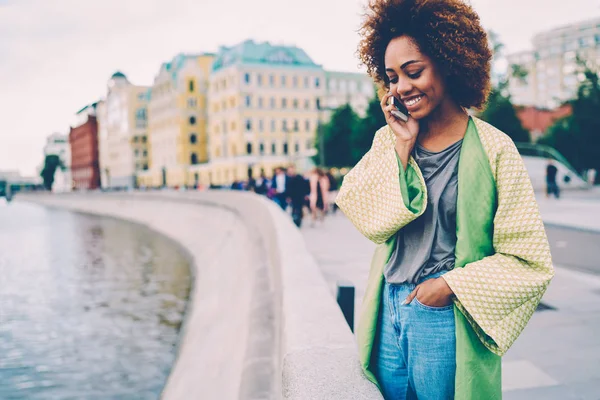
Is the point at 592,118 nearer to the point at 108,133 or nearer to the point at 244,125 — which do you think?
the point at 244,125

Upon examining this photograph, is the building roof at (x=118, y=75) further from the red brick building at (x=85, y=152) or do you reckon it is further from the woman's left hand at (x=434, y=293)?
the woman's left hand at (x=434, y=293)

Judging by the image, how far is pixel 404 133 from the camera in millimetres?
1857

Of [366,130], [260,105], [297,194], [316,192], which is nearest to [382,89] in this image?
[297,194]

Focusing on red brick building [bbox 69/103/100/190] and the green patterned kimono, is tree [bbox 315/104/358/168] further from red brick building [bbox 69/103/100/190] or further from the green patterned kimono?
red brick building [bbox 69/103/100/190]

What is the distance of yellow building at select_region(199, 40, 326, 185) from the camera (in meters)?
66.2

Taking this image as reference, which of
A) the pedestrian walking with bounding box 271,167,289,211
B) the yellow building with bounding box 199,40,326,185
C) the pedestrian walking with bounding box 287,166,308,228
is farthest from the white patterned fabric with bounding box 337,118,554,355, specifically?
the yellow building with bounding box 199,40,326,185

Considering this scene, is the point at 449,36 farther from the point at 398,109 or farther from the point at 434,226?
the point at 434,226

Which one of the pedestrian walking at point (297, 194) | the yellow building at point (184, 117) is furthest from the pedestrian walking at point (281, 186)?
the yellow building at point (184, 117)

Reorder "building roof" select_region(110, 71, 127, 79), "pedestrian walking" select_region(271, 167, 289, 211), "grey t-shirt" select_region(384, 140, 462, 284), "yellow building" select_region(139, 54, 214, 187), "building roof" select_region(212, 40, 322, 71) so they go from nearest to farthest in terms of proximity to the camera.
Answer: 1. "grey t-shirt" select_region(384, 140, 462, 284)
2. "pedestrian walking" select_region(271, 167, 289, 211)
3. "building roof" select_region(212, 40, 322, 71)
4. "yellow building" select_region(139, 54, 214, 187)
5. "building roof" select_region(110, 71, 127, 79)

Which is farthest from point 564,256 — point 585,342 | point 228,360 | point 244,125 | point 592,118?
point 244,125

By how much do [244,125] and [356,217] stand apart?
6583cm

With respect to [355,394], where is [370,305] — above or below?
above

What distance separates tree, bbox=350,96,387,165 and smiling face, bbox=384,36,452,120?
39.0m

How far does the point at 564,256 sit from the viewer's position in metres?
9.48
